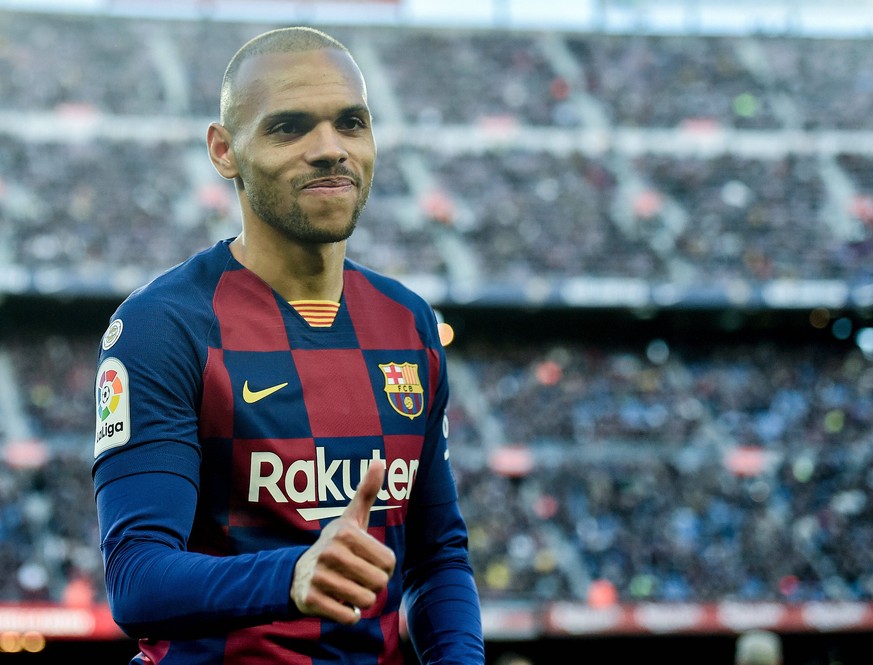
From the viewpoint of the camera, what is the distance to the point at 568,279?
18969 mm

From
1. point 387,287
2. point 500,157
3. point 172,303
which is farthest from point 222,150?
point 500,157

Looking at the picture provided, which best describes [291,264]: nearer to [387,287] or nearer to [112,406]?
[387,287]

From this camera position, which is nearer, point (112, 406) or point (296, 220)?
point (112, 406)

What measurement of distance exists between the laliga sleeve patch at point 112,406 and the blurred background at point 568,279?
12.5 meters

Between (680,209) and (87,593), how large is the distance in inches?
547

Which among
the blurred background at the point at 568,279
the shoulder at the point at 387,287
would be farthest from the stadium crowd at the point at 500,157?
the shoulder at the point at 387,287

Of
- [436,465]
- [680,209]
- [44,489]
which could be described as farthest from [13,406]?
[436,465]

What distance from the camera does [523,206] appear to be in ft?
68.0

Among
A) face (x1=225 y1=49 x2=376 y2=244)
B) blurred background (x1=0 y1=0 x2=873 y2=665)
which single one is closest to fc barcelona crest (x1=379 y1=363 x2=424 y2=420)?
face (x1=225 y1=49 x2=376 y2=244)

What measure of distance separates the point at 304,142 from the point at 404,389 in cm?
54

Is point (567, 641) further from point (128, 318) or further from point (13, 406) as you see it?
point (128, 318)

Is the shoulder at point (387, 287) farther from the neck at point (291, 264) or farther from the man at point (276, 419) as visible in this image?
the neck at point (291, 264)

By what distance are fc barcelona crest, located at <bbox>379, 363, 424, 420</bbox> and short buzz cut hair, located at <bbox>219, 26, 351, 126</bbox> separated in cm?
60

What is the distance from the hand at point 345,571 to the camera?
1355mm
